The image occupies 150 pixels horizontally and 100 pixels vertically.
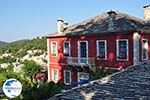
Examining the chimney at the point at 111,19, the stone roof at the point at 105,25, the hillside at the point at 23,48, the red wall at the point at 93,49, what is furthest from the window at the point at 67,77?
the hillside at the point at 23,48

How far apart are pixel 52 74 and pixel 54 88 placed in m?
13.1

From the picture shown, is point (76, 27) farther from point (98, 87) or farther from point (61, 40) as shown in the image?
point (98, 87)

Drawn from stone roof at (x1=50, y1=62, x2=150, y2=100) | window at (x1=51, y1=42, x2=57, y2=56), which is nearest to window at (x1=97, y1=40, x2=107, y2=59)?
window at (x1=51, y1=42, x2=57, y2=56)

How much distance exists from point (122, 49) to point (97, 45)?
9.06 ft

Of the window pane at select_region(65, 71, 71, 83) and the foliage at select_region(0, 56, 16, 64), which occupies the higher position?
the foliage at select_region(0, 56, 16, 64)

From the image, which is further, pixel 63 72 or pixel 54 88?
pixel 63 72

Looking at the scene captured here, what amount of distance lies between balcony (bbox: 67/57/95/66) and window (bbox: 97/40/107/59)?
0.81 m

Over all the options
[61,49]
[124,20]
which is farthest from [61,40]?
[124,20]

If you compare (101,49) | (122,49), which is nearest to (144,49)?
(122,49)

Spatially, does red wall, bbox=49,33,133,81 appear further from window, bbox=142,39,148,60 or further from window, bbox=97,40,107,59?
window, bbox=142,39,148,60

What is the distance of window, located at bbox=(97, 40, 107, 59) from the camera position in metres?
25.5

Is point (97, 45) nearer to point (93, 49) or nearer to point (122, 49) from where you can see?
point (93, 49)

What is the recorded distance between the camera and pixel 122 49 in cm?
2400

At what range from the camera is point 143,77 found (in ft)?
28.4
